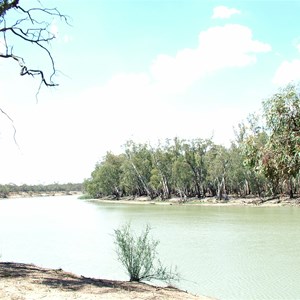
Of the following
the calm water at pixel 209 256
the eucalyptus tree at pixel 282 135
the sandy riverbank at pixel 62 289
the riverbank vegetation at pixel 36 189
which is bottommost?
the calm water at pixel 209 256

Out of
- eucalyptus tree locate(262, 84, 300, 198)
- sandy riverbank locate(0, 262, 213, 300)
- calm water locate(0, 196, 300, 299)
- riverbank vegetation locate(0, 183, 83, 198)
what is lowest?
calm water locate(0, 196, 300, 299)

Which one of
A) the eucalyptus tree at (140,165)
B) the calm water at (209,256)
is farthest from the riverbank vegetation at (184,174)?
the calm water at (209,256)

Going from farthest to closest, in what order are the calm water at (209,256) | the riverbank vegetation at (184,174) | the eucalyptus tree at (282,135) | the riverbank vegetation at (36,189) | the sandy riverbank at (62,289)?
the riverbank vegetation at (36,189)
the riverbank vegetation at (184,174)
the calm water at (209,256)
the eucalyptus tree at (282,135)
the sandy riverbank at (62,289)

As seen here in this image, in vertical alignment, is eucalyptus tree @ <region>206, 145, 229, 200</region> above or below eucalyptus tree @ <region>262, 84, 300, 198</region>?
above

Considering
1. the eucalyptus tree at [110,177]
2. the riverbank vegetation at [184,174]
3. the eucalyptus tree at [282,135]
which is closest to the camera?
the eucalyptus tree at [282,135]

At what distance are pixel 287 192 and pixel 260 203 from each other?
16.4 ft

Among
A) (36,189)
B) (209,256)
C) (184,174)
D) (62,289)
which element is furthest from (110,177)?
(62,289)

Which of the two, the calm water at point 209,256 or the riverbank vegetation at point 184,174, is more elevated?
the riverbank vegetation at point 184,174

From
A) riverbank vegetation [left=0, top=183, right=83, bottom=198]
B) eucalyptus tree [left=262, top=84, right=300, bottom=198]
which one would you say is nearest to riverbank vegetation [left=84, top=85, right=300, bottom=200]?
eucalyptus tree [left=262, top=84, right=300, bottom=198]

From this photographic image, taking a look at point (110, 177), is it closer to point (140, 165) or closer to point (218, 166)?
point (140, 165)

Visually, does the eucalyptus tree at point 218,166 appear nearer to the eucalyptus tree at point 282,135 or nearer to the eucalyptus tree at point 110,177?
the eucalyptus tree at point 110,177

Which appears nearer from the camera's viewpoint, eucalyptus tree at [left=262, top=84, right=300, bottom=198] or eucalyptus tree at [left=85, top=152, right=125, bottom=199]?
eucalyptus tree at [left=262, top=84, right=300, bottom=198]

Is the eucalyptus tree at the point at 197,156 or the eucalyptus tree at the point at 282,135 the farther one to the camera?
the eucalyptus tree at the point at 197,156

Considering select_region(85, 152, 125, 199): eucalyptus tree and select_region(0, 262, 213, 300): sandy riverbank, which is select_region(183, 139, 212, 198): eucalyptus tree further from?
select_region(0, 262, 213, 300): sandy riverbank
